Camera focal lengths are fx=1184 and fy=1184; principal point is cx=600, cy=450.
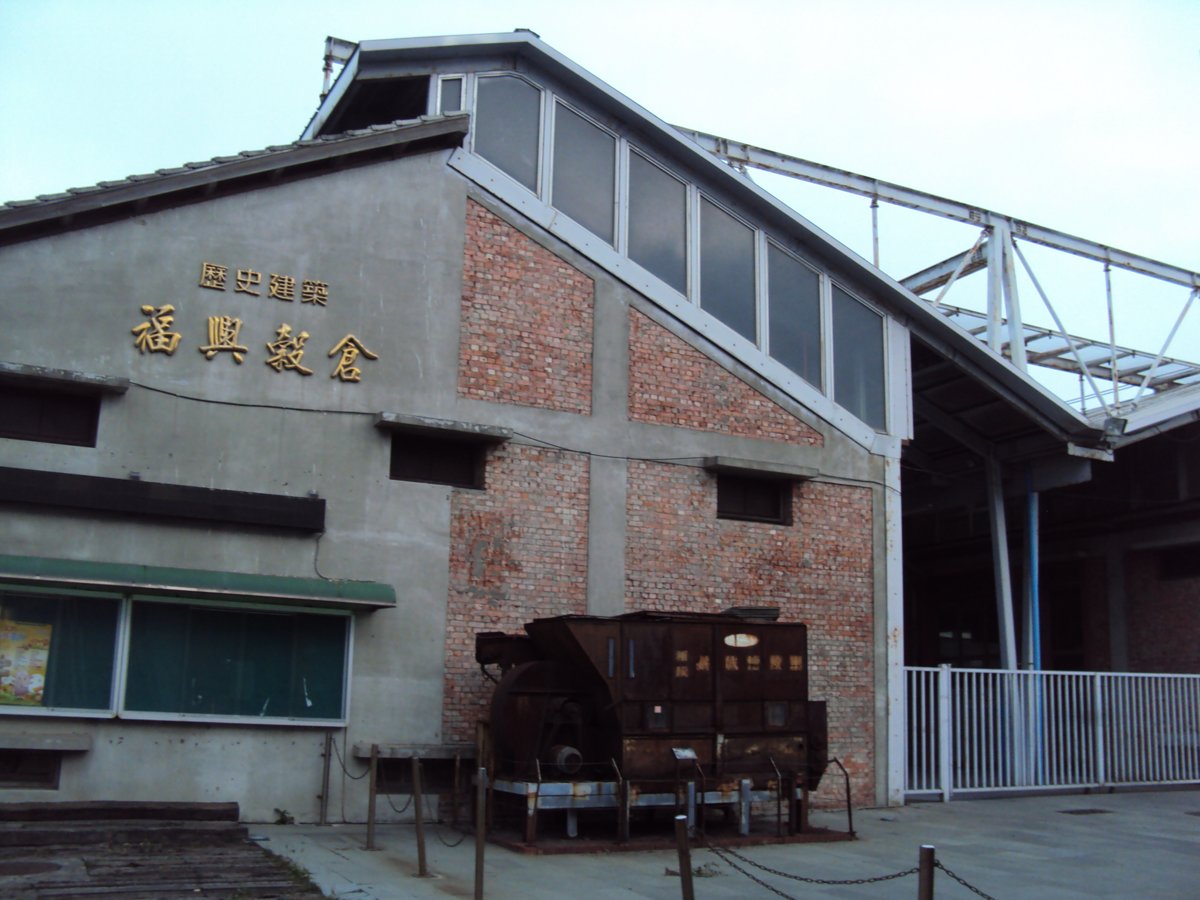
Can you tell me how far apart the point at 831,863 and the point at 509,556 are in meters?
5.53

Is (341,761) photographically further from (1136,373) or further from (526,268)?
(1136,373)

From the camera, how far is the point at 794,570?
1733cm

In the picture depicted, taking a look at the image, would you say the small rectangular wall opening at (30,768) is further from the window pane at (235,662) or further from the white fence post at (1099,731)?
the white fence post at (1099,731)

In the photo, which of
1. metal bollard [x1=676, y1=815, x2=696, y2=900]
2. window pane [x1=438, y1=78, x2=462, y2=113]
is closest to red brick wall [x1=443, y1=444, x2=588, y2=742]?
window pane [x1=438, y1=78, x2=462, y2=113]

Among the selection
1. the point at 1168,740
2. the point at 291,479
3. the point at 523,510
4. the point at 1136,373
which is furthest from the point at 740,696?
the point at 1136,373

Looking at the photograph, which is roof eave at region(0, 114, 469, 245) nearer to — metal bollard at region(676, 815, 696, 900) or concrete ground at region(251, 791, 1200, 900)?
concrete ground at region(251, 791, 1200, 900)

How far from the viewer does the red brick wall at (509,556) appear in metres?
14.8

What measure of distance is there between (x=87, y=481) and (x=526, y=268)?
248 inches

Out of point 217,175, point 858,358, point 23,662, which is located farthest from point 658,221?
point 23,662

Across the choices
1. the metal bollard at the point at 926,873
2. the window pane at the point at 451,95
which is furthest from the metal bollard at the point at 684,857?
the window pane at the point at 451,95

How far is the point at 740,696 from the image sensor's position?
13930 mm

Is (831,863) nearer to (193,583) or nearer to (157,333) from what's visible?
(193,583)

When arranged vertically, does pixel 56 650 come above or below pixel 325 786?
above

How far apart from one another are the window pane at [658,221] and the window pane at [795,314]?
62.1 inches
